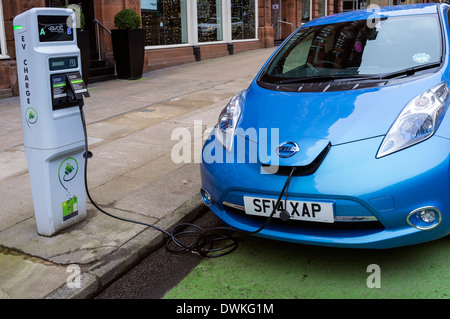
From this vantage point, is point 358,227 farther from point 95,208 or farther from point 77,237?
point 95,208

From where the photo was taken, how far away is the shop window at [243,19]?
1792 centimetres

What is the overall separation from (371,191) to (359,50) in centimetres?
180

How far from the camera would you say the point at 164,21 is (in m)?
14.5

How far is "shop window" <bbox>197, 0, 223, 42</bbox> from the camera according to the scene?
1606 cm

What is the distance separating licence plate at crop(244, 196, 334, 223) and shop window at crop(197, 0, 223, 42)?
44.5 ft

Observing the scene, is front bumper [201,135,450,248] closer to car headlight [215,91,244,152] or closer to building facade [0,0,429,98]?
car headlight [215,91,244,152]

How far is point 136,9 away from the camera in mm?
12852

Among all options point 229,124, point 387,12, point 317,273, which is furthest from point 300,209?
point 387,12

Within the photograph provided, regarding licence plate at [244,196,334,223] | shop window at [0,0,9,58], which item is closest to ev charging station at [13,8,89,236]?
licence plate at [244,196,334,223]

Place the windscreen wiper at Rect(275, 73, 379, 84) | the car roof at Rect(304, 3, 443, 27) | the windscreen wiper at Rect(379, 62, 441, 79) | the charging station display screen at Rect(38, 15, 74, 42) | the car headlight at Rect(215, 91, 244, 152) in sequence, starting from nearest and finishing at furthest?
the charging station display screen at Rect(38, 15, 74, 42)
the car headlight at Rect(215, 91, 244, 152)
the windscreen wiper at Rect(379, 62, 441, 79)
the windscreen wiper at Rect(275, 73, 379, 84)
the car roof at Rect(304, 3, 443, 27)

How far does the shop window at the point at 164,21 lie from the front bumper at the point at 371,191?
37.8 feet

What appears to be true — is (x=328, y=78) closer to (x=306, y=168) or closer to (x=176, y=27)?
(x=306, y=168)
